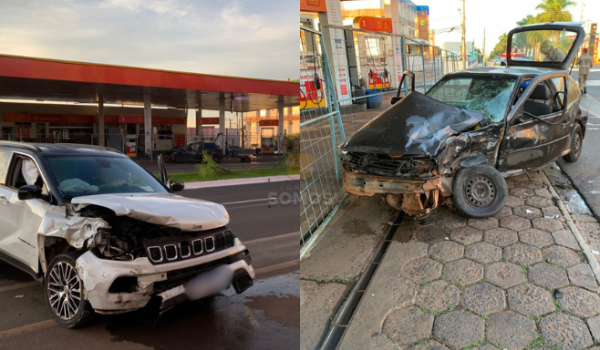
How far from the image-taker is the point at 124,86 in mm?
16234

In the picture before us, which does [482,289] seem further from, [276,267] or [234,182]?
[234,182]

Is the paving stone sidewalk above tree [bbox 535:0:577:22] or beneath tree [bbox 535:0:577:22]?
beneath

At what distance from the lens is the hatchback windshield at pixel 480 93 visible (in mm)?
5371

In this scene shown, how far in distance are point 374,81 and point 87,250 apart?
8359 mm

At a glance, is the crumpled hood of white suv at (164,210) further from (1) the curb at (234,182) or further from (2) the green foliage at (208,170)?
(2) the green foliage at (208,170)

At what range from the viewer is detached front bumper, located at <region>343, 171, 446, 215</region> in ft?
14.6

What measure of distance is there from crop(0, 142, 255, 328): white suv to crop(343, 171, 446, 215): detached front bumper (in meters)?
1.59

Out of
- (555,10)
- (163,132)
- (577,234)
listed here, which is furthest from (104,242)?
(555,10)

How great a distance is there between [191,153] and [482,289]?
2010 centimetres

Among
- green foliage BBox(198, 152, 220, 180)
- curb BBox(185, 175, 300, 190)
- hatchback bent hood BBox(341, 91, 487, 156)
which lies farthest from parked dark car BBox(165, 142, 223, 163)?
hatchback bent hood BBox(341, 91, 487, 156)

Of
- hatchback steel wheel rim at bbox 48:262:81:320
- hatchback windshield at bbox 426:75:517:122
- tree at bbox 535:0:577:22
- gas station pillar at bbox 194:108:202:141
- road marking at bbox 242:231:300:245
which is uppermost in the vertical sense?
tree at bbox 535:0:577:22

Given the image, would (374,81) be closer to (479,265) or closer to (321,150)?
(321,150)

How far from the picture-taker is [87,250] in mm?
3287

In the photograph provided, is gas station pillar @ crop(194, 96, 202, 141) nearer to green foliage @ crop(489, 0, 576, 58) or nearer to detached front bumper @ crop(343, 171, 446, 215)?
green foliage @ crop(489, 0, 576, 58)
